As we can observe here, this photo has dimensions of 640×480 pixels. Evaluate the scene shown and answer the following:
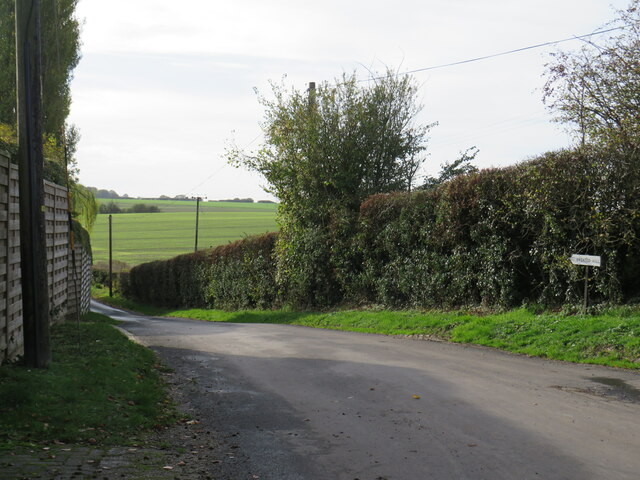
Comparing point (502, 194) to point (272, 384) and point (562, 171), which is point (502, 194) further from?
point (272, 384)

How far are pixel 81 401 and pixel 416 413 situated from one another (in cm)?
393

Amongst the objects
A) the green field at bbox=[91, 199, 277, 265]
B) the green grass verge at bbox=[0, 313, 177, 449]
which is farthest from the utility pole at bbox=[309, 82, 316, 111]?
the green field at bbox=[91, 199, 277, 265]

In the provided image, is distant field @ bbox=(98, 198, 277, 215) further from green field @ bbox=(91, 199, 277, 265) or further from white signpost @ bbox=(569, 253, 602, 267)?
white signpost @ bbox=(569, 253, 602, 267)

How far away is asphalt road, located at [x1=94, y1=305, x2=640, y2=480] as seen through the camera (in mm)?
5977

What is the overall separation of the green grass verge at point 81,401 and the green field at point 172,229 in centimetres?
4715

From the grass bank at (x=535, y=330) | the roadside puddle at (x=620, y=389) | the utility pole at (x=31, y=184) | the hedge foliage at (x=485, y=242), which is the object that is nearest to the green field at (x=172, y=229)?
the hedge foliage at (x=485, y=242)

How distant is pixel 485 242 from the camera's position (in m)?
17.1

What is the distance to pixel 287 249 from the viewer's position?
27391 millimetres

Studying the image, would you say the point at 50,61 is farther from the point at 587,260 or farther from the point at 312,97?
the point at 587,260

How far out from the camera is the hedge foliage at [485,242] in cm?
1400

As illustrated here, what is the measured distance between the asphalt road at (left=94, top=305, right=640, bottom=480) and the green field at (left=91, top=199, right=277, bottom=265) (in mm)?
45903

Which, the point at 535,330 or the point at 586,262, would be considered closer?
the point at 586,262

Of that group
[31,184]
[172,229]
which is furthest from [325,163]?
[172,229]

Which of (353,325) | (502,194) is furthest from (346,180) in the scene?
(502,194)
